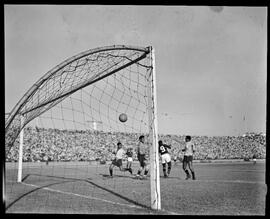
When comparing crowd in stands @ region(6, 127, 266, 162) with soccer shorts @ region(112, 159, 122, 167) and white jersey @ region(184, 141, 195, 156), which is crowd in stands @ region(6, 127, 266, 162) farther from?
white jersey @ region(184, 141, 195, 156)

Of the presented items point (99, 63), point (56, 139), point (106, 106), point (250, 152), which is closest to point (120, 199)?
point (106, 106)

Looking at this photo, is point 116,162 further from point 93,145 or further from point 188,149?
point 93,145

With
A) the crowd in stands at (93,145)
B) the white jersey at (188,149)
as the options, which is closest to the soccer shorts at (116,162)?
the white jersey at (188,149)

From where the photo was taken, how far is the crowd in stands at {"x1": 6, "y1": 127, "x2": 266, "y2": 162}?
103 ft

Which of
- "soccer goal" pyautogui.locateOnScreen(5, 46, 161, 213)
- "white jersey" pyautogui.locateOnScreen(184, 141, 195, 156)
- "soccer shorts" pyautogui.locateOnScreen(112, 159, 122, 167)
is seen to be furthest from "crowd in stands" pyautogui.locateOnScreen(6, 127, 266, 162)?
"soccer goal" pyautogui.locateOnScreen(5, 46, 161, 213)

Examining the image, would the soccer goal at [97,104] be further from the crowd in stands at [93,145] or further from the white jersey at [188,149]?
the crowd in stands at [93,145]

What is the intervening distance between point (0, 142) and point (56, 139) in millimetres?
29450

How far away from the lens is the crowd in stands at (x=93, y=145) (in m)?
31.4

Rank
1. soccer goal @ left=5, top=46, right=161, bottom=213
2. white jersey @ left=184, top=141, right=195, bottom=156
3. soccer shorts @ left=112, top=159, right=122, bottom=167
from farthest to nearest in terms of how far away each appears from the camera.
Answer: soccer shorts @ left=112, top=159, right=122, bottom=167 → white jersey @ left=184, top=141, right=195, bottom=156 → soccer goal @ left=5, top=46, right=161, bottom=213

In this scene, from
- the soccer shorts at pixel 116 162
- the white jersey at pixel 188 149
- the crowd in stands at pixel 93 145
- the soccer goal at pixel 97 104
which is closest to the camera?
the soccer goal at pixel 97 104

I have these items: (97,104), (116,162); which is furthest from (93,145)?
(97,104)

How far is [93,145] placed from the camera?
121ft

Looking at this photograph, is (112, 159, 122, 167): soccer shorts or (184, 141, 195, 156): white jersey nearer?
(184, 141, 195, 156): white jersey

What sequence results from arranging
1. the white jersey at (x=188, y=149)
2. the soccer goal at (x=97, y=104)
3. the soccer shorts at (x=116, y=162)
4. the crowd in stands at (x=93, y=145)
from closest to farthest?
the soccer goal at (x=97, y=104) < the white jersey at (x=188, y=149) < the soccer shorts at (x=116, y=162) < the crowd in stands at (x=93, y=145)
